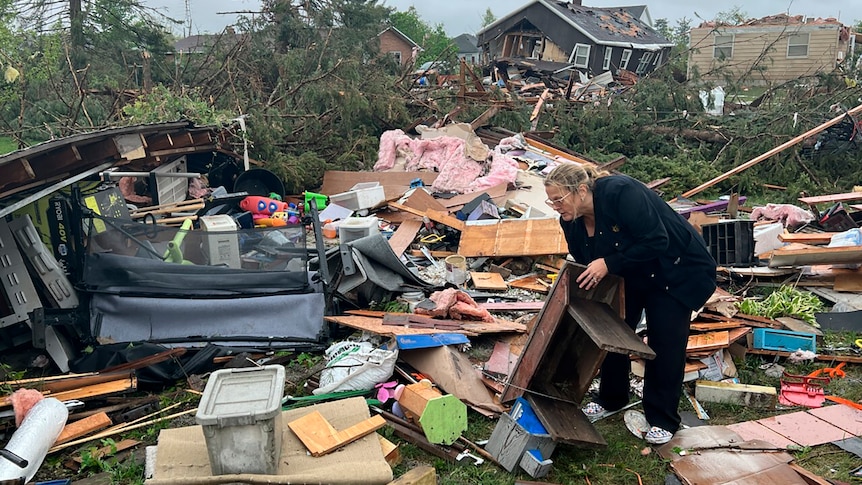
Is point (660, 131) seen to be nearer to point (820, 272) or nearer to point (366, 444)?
point (820, 272)

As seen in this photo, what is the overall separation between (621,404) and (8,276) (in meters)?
4.54

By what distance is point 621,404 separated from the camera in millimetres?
4133

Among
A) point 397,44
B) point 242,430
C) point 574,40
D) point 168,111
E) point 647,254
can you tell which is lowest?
point 242,430

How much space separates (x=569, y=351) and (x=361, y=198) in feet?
17.3

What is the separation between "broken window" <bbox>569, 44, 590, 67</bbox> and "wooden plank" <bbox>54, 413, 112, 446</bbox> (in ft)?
87.2

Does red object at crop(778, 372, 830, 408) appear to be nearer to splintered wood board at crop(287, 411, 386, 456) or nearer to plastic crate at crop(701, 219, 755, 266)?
plastic crate at crop(701, 219, 755, 266)

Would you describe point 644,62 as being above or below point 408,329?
→ above

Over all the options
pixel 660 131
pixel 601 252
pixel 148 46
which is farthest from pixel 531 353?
pixel 148 46

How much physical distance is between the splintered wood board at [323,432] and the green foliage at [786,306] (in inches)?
144

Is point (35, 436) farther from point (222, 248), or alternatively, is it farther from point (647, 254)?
point (647, 254)

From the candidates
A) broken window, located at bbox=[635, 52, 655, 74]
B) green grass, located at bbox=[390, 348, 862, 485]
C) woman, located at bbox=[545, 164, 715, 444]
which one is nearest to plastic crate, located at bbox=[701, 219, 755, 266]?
green grass, located at bbox=[390, 348, 862, 485]

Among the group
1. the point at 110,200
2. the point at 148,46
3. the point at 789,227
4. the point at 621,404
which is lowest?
the point at 621,404

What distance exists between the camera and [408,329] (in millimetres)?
4906

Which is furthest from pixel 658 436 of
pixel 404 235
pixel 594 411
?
pixel 404 235
